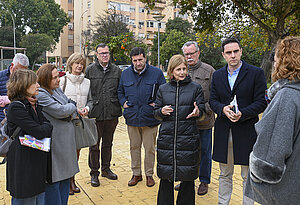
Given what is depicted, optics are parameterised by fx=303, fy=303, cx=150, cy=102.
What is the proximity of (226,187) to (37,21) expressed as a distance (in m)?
55.5

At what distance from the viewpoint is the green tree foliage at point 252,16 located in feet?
32.6

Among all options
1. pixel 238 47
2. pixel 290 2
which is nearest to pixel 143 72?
pixel 238 47

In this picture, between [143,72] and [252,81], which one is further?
[143,72]

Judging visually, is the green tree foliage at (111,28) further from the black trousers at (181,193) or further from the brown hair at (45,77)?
the black trousers at (181,193)

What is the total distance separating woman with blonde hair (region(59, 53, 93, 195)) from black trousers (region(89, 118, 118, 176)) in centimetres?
48

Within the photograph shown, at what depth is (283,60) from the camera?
219 centimetres

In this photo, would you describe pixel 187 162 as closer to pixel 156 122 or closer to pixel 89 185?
pixel 156 122

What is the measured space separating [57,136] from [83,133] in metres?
0.76

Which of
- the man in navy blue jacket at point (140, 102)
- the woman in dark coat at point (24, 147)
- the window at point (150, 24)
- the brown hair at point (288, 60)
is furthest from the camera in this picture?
the window at point (150, 24)

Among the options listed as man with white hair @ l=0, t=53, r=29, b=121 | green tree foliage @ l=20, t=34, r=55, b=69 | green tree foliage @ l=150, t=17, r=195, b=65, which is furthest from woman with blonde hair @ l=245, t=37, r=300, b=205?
green tree foliage @ l=20, t=34, r=55, b=69

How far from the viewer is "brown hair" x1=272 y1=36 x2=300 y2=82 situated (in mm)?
2145

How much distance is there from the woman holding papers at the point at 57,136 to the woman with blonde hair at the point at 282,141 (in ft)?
7.18

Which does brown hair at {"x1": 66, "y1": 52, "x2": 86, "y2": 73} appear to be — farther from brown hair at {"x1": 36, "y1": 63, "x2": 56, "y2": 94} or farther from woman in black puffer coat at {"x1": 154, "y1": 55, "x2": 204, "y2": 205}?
woman in black puffer coat at {"x1": 154, "y1": 55, "x2": 204, "y2": 205}

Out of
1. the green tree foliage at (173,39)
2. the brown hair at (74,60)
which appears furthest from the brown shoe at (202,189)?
the green tree foliage at (173,39)
